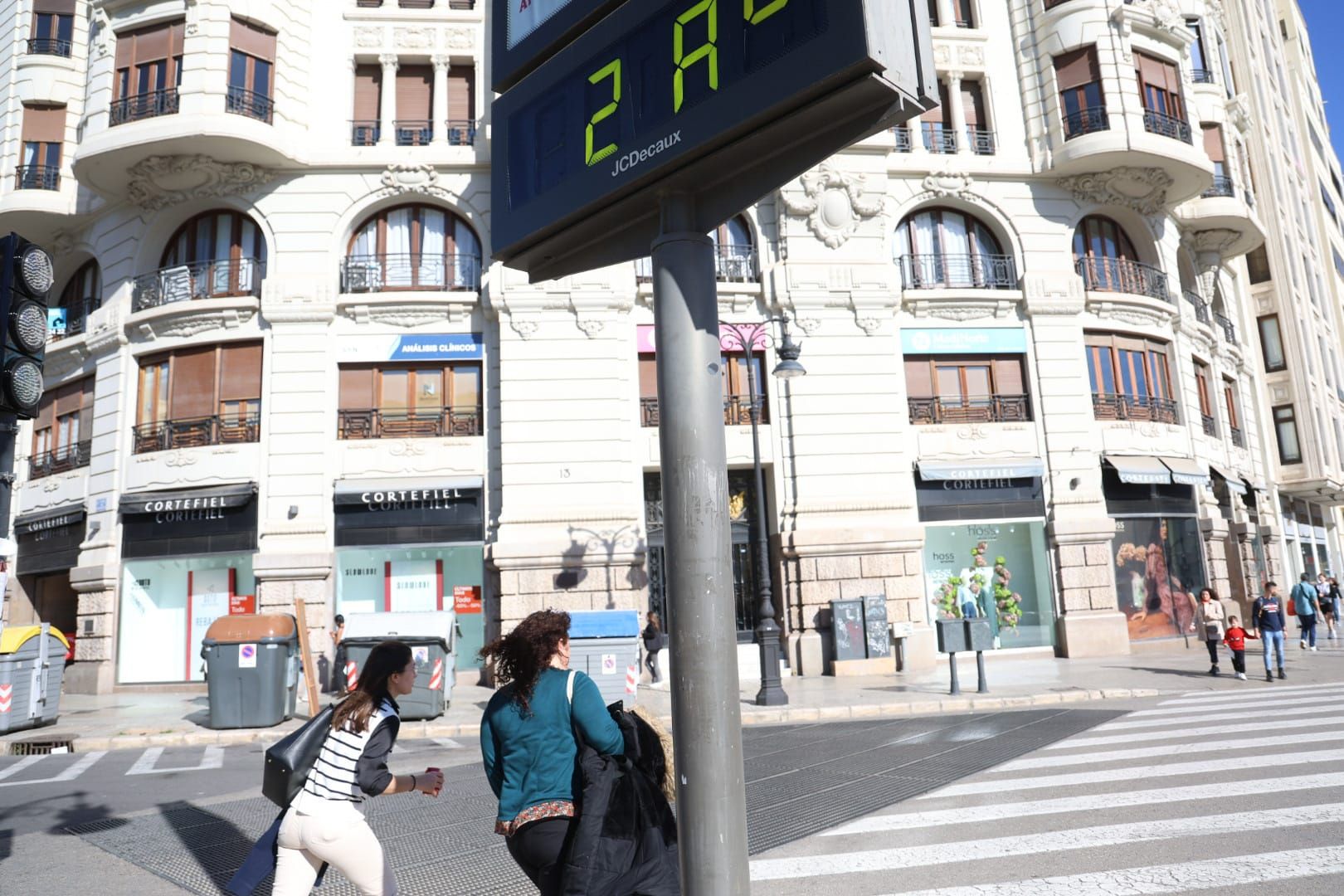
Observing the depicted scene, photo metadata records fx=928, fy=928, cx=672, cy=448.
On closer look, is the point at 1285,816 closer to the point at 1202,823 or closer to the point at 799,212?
the point at 1202,823

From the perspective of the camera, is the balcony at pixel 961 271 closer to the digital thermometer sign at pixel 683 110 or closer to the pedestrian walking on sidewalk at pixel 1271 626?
the pedestrian walking on sidewalk at pixel 1271 626

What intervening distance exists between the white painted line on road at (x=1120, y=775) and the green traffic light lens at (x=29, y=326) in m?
7.23

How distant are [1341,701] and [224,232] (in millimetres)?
23158

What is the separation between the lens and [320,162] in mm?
21328

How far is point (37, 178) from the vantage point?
23328mm

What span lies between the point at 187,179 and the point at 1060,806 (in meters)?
21.7

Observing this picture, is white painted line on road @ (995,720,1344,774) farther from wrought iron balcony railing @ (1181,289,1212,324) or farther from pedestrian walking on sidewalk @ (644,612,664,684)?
wrought iron balcony railing @ (1181,289,1212,324)

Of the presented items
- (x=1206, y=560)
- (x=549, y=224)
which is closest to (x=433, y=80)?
(x=549, y=224)

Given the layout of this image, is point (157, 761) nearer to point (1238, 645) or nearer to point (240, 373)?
point (240, 373)

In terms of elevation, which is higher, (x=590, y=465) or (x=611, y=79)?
(x=590, y=465)

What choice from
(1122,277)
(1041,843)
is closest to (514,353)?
(1122,277)

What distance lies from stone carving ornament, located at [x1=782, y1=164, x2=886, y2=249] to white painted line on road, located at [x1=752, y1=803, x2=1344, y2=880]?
17097mm

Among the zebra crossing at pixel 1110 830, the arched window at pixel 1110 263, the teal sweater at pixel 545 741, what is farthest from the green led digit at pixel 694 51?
the arched window at pixel 1110 263

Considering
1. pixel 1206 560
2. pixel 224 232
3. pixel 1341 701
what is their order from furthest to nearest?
1. pixel 1206 560
2. pixel 224 232
3. pixel 1341 701
